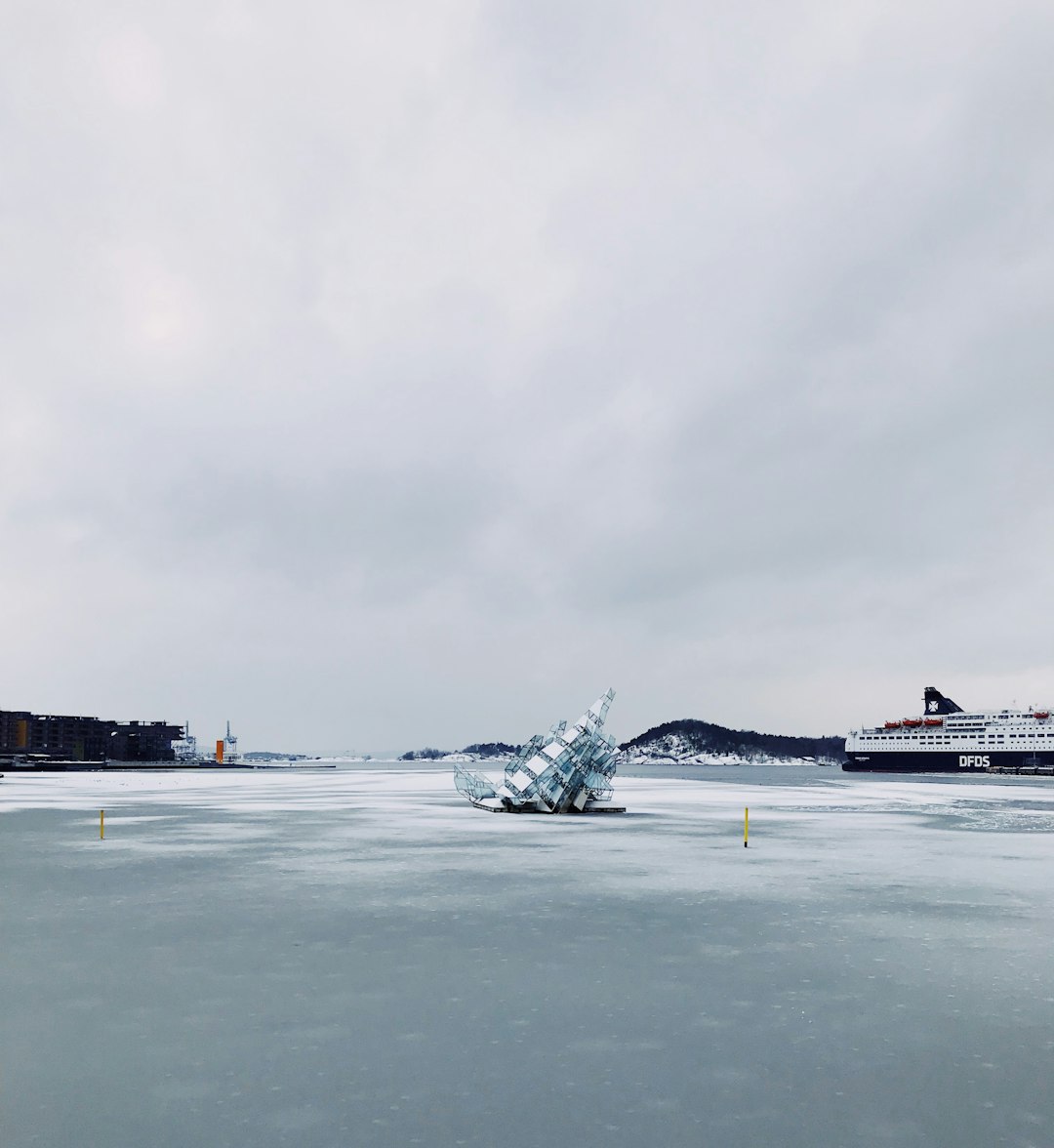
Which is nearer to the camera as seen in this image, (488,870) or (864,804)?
(488,870)

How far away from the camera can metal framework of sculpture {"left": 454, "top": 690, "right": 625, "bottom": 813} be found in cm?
5488

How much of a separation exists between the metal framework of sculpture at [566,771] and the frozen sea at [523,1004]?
2409cm

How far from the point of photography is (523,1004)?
13.6 m

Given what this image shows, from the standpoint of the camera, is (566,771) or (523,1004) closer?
(523,1004)

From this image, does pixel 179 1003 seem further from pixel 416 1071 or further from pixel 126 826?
pixel 126 826

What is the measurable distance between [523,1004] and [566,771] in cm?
4290

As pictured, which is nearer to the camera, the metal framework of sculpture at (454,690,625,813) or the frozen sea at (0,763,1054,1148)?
the frozen sea at (0,763,1054,1148)

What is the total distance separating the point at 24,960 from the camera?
54.0 ft

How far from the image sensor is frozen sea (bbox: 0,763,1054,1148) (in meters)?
9.49

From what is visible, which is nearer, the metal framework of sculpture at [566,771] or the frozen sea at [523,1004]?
the frozen sea at [523,1004]

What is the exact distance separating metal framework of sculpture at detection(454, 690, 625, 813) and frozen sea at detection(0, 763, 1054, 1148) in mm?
24092

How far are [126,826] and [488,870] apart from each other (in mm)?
24188

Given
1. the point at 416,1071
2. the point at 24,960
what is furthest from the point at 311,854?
the point at 416,1071

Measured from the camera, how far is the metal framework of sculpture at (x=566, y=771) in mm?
54875
